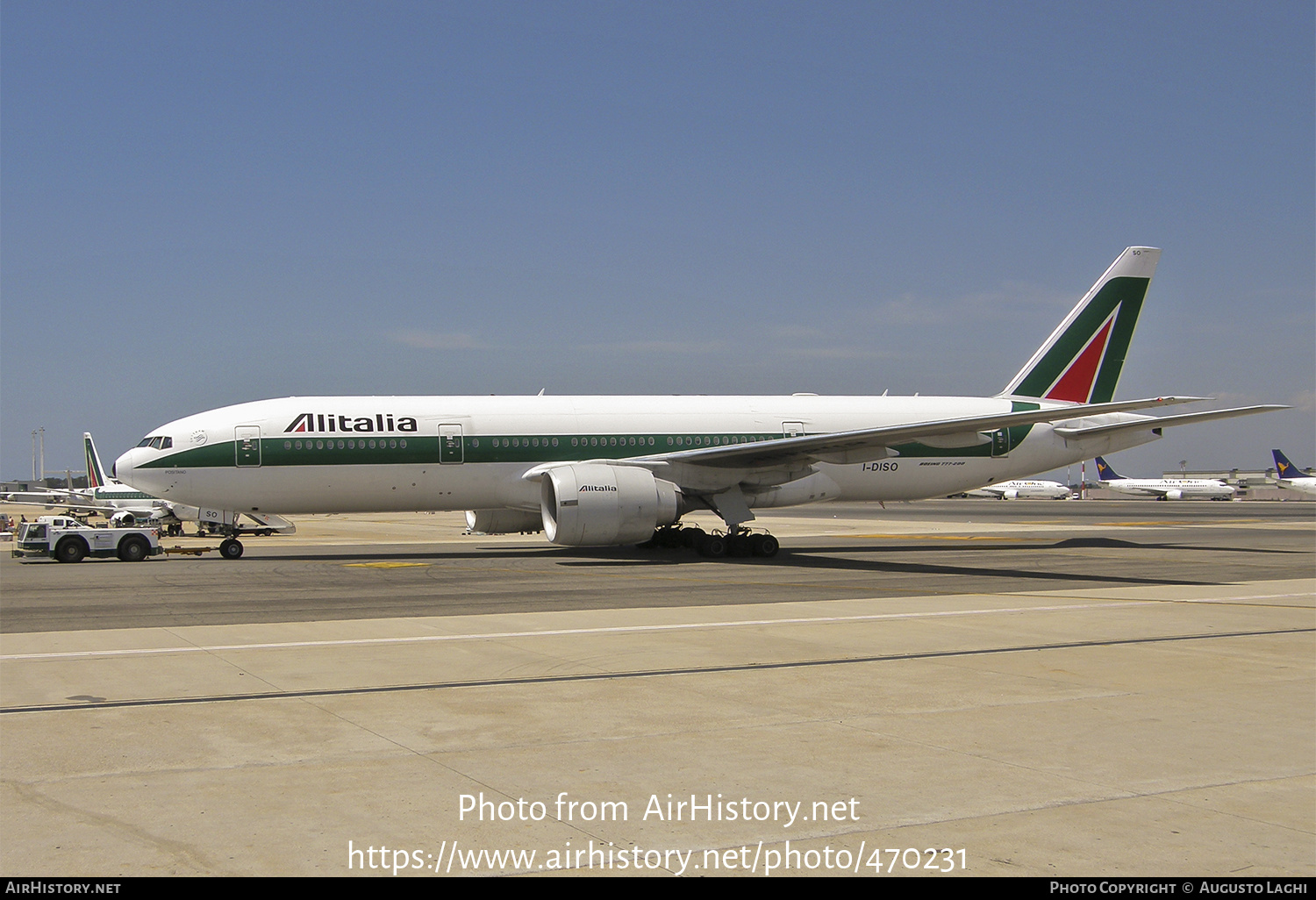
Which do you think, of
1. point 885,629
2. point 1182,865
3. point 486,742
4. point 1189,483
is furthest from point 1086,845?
point 1189,483

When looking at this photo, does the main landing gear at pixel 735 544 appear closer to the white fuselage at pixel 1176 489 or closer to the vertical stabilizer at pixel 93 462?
the vertical stabilizer at pixel 93 462

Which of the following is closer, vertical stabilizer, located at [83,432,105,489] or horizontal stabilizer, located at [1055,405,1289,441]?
horizontal stabilizer, located at [1055,405,1289,441]

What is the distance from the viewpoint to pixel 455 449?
85.3ft

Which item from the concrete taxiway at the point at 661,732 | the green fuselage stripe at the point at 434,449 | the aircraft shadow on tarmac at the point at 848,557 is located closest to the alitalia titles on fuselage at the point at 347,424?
the green fuselage stripe at the point at 434,449

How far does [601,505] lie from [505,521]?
18.8 ft

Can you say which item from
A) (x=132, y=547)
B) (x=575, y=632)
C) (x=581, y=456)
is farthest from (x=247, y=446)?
(x=575, y=632)

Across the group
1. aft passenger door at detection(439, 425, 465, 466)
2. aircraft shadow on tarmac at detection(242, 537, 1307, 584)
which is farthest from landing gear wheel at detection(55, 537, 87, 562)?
aft passenger door at detection(439, 425, 465, 466)

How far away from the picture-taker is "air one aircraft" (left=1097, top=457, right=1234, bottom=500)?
324 ft

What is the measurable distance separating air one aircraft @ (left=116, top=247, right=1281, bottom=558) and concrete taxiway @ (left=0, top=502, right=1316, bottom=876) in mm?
6443

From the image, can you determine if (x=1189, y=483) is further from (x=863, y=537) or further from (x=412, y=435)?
(x=412, y=435)

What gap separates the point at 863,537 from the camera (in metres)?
34.9

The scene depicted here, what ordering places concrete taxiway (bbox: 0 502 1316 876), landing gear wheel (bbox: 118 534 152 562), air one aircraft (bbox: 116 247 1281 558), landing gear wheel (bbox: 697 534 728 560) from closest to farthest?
concrete taxiway (bbox: 0 502 1316 876), air one aircraft (bbox: 116 247 1281 558), landing gear wheel (bbox: 697 534 728 560), landing gear wheel (bbox: 118 534 152 562)

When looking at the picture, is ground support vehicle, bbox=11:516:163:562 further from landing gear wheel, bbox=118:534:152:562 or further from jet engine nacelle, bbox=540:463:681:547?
jet engine nacelle, bbox=540:463:681:547

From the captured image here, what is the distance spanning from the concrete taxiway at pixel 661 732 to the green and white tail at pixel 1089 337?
15.2 m
